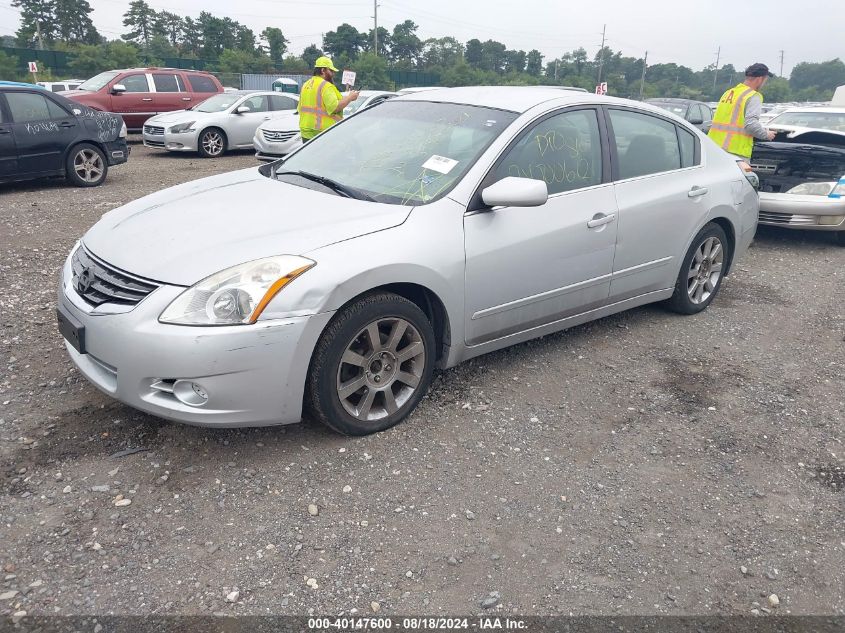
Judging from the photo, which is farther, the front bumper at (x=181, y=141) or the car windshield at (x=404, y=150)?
the front bumper at (x=181, y=141)

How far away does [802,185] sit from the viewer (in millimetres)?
7648

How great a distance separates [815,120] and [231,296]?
986cm

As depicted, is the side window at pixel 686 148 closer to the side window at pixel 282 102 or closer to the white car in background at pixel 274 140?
the white car in background at pixel 274 140

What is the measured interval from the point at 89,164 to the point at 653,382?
9.03m

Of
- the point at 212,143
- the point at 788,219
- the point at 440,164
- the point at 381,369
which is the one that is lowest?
the point at 381,369

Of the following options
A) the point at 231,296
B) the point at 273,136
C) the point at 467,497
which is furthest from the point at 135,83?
the point at 467,497

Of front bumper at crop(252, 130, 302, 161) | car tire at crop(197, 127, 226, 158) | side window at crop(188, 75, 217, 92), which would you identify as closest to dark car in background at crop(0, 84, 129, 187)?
front bumper at crop(252, 130, 302, 161)

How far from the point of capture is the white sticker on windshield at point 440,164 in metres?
3.73

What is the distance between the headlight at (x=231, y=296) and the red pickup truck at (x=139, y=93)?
14.2 m

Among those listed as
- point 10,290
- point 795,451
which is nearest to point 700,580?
point 795,451

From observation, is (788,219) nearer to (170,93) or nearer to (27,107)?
(27,107)

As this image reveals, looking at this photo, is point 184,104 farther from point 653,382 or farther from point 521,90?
point 653,382

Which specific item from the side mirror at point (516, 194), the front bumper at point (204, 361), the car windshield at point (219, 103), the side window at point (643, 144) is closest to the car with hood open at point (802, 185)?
the side window at point (643, 144)

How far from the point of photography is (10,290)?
534 centimetres
